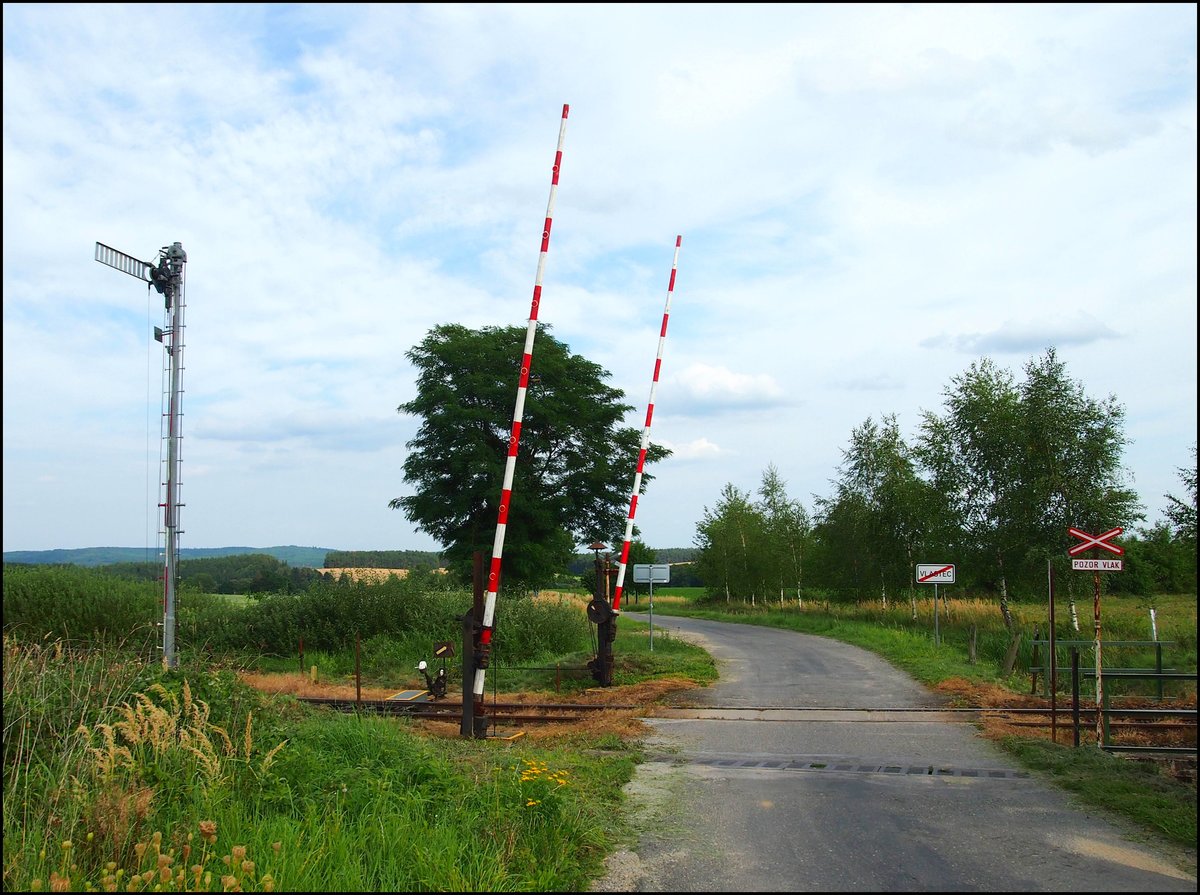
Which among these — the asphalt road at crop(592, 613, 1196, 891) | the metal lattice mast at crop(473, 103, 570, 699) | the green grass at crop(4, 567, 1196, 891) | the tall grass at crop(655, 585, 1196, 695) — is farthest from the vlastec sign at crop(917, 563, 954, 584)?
the metal lattice mast at crop(473, 103, 570, 699)

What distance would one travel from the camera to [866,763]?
1011 centimetres

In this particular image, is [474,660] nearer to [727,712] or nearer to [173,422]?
[727,712]

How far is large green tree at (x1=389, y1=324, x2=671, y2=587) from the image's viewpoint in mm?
29531

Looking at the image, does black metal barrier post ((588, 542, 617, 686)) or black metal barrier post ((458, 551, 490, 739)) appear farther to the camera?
black metal barrier post ((588, 542, 617, 686))

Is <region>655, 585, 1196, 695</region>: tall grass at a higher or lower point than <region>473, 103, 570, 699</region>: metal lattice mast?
lower

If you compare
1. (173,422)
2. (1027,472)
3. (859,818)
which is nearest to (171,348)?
(173,422)

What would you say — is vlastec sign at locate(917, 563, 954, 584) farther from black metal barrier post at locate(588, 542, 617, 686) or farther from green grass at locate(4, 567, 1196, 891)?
green grass at locate(4, 567, 1196, 891)

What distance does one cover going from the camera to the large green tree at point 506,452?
29.5 meters

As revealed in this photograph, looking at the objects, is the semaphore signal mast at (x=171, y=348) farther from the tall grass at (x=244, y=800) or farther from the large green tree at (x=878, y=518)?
the large green tree at (x=878, y=518)

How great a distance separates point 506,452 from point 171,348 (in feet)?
38.7

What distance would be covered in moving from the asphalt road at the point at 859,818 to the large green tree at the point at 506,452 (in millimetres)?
16766

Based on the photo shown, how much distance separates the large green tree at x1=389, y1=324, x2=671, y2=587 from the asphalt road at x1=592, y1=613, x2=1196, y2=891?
16766mm

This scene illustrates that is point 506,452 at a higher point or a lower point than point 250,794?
higher

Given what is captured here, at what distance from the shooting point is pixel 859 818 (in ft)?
25.1
